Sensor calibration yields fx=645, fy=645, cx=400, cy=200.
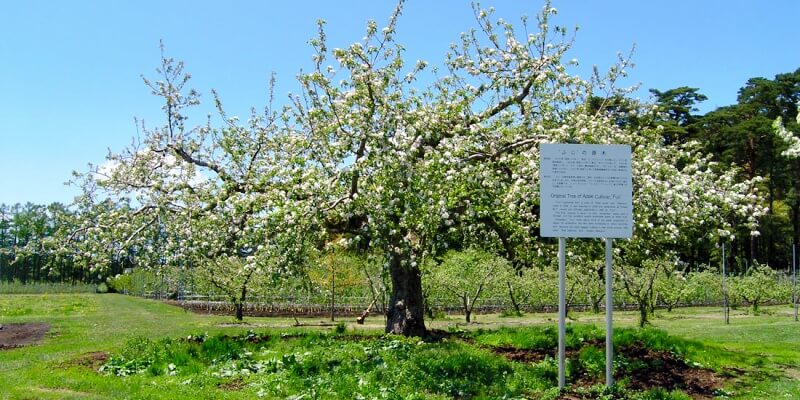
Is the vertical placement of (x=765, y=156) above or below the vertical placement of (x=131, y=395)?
above

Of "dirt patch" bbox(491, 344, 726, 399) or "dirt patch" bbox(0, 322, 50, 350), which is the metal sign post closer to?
"dirt patch" bbox(491, 344, 726, 399)

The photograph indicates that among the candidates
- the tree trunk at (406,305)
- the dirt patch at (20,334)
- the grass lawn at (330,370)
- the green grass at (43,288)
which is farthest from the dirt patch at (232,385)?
the green grass at (43,288)

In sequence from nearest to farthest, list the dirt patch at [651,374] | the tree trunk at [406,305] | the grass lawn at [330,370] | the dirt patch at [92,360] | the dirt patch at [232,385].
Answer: the grass lawn at [330,370]
the dirt patch at [232,385]
the dirt patch at [651,374]
the dirt patch at [92,360]
the tree trunk at [406,305]

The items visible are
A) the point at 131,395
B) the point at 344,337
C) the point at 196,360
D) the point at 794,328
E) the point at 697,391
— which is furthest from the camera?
the point at 794,328

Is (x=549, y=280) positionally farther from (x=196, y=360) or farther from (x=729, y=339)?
(x=196, y=360)

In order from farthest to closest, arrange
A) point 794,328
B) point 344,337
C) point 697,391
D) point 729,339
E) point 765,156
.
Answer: point 765,156
point 794,328
point 729,339
point 344,337
point 697,391

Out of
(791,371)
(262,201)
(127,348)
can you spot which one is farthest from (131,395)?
(791,371)

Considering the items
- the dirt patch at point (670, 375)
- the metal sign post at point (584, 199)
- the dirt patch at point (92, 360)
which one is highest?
the metal sign post at point (584, 199)

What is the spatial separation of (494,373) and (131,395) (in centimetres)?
464

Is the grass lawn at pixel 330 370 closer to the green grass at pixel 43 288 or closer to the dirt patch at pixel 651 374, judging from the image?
the dirt patch at pixel 651 374

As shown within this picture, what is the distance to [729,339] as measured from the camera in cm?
1666

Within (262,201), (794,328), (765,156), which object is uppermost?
(765,156)

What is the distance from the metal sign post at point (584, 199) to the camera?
7.93 meters

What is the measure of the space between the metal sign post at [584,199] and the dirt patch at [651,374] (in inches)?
33.6
